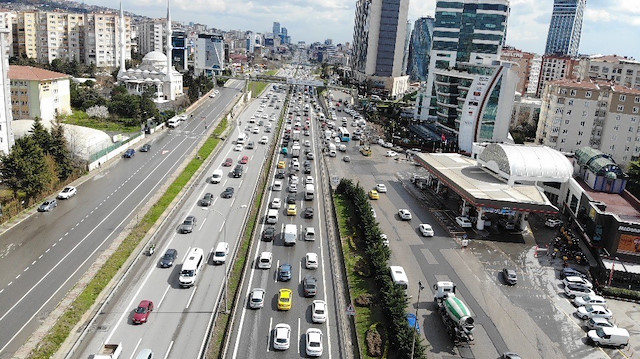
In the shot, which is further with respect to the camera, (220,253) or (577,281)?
(220,253)

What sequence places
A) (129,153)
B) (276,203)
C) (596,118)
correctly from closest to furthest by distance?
1. (276,203)
2. (129,153)
3. (596,118)

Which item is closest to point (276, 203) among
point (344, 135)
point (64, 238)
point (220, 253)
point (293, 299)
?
point (220, 253)

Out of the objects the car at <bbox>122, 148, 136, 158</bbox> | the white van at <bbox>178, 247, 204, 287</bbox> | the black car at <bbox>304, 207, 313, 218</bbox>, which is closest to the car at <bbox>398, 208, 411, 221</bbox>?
the black car at <bbox>304, 207, 313, 218</bbox>

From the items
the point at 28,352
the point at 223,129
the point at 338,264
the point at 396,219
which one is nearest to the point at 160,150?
the point at 223,129

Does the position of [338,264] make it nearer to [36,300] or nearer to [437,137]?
[36,300]

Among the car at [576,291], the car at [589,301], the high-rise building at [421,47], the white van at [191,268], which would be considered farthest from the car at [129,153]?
the high-rise building at [421,47]

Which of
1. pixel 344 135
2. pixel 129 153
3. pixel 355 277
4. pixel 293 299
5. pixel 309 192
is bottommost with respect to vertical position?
pixel 293 299

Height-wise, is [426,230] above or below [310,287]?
above

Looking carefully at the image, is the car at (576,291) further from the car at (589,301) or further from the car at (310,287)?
the car at (310,287)

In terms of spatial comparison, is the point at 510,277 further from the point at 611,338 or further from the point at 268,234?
the point at 268,234
